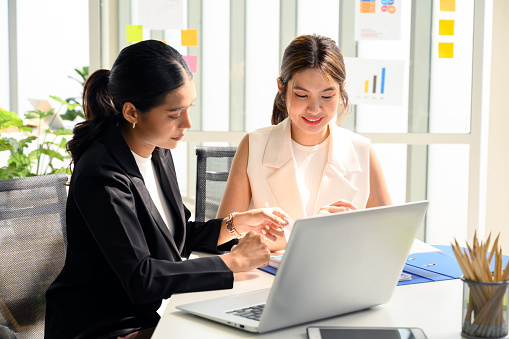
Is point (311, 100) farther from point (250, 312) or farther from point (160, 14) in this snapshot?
point (160, 14)

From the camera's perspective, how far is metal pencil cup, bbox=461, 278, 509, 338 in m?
0.97

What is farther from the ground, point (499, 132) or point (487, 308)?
point (499, 132)

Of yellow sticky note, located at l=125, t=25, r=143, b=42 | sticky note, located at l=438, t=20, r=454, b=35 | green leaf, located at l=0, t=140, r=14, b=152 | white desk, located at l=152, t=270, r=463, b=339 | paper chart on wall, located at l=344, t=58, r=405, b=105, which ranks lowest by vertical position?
white desk, located at l=152, t=270, r=463, b=339

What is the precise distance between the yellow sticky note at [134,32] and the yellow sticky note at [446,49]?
181 centimetres

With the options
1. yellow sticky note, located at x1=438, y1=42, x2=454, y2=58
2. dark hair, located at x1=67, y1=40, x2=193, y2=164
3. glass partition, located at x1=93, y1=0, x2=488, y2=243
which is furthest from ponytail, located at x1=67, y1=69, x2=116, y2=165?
yellow sticky note, located at x1=438, y1=42, x2=454, y2=58

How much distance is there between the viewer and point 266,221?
1.59m

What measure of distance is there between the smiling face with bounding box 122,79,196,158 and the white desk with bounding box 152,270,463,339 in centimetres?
43

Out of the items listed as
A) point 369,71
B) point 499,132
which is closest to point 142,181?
point 369,71

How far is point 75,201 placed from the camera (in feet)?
4.52

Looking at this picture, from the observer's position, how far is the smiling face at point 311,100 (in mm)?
1905

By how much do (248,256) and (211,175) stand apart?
91cm

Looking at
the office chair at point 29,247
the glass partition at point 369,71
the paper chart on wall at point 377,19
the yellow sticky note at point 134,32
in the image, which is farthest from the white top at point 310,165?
the yellow sticky note at point 134,32

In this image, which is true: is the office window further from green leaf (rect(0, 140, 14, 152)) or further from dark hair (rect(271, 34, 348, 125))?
dark hair (rect(271, 34, 348, 125))

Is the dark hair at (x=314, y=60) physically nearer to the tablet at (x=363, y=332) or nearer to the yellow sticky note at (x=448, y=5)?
the tablet at (x=363, y=332)
